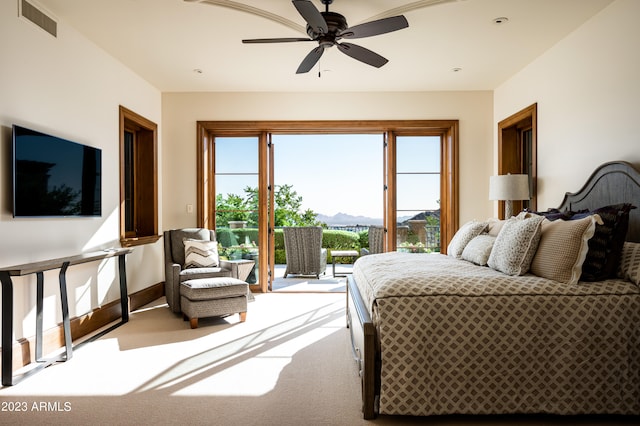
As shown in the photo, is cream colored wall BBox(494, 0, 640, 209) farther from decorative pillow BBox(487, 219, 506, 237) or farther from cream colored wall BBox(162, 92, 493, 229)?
cream colored wall BBox(162, 92, 493, 229)

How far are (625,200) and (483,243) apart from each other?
3.26 ft

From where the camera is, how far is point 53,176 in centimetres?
336

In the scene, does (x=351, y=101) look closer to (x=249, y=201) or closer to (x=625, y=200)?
(x=249, y=201)

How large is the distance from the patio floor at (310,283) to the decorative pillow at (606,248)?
401 cm

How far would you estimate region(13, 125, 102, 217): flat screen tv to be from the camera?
2990mm

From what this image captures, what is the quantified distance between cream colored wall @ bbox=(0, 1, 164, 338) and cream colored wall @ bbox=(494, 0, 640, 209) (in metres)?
4.46

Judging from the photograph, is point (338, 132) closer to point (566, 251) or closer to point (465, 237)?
point (465, 237)

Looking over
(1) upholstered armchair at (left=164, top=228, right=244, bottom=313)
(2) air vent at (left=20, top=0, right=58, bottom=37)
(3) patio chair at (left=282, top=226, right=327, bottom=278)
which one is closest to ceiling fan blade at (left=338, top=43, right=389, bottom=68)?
(2) air vent at (left=20, top=0, right=58, bottom=37)

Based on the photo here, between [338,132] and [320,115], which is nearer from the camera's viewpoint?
[320,115]

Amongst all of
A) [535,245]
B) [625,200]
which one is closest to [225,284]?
[535,245]

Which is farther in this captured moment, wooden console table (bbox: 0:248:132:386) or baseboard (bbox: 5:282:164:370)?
baseboard (bbox: 5:282:164:370)

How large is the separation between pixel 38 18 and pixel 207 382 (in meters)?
3.03

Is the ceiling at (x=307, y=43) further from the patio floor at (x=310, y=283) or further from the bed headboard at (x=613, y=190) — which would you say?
the patio floor at (x=310, y=283)

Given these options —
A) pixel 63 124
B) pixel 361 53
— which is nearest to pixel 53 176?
pixel 63 124
